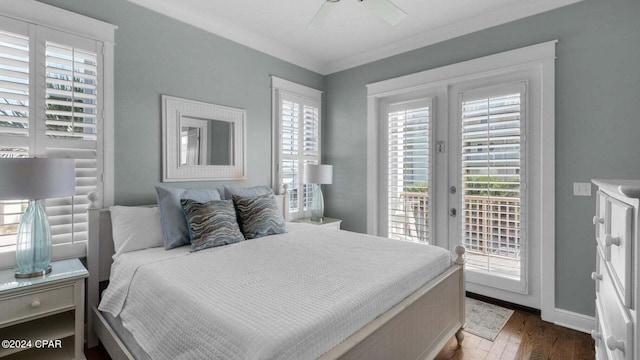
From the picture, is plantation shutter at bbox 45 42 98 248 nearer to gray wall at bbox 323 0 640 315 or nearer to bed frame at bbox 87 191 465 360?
bed frame at bbox 87 191 465 360

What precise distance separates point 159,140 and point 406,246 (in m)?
2.26

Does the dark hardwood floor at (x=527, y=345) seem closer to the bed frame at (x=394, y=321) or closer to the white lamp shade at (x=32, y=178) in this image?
the bed frame at (x=394, y=321)

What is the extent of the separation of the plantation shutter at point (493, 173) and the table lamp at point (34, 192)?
324 cm

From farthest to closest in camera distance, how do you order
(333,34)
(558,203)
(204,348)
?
1. (333,34)
2. (558,203)
3. (204,348)

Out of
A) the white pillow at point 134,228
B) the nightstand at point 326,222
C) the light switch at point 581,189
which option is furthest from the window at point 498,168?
the white pillow at point 134,228

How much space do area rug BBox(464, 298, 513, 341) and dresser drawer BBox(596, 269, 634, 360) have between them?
3.61 feet

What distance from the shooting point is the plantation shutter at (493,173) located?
2.79m

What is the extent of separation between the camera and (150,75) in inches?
103

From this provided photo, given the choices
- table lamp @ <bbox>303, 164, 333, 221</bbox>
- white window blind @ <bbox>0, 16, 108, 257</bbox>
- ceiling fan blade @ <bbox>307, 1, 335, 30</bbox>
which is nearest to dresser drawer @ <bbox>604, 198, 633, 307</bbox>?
ceiling fan blade @ <bbox>307, 1, 335, 30</bbox>

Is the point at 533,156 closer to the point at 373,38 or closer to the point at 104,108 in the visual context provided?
the point at 373,38

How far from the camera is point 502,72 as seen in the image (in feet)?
9.25

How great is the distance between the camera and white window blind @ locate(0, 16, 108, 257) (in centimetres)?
198

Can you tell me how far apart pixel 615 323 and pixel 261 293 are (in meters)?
1.38

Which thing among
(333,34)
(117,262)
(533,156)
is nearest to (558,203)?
(533,156)
